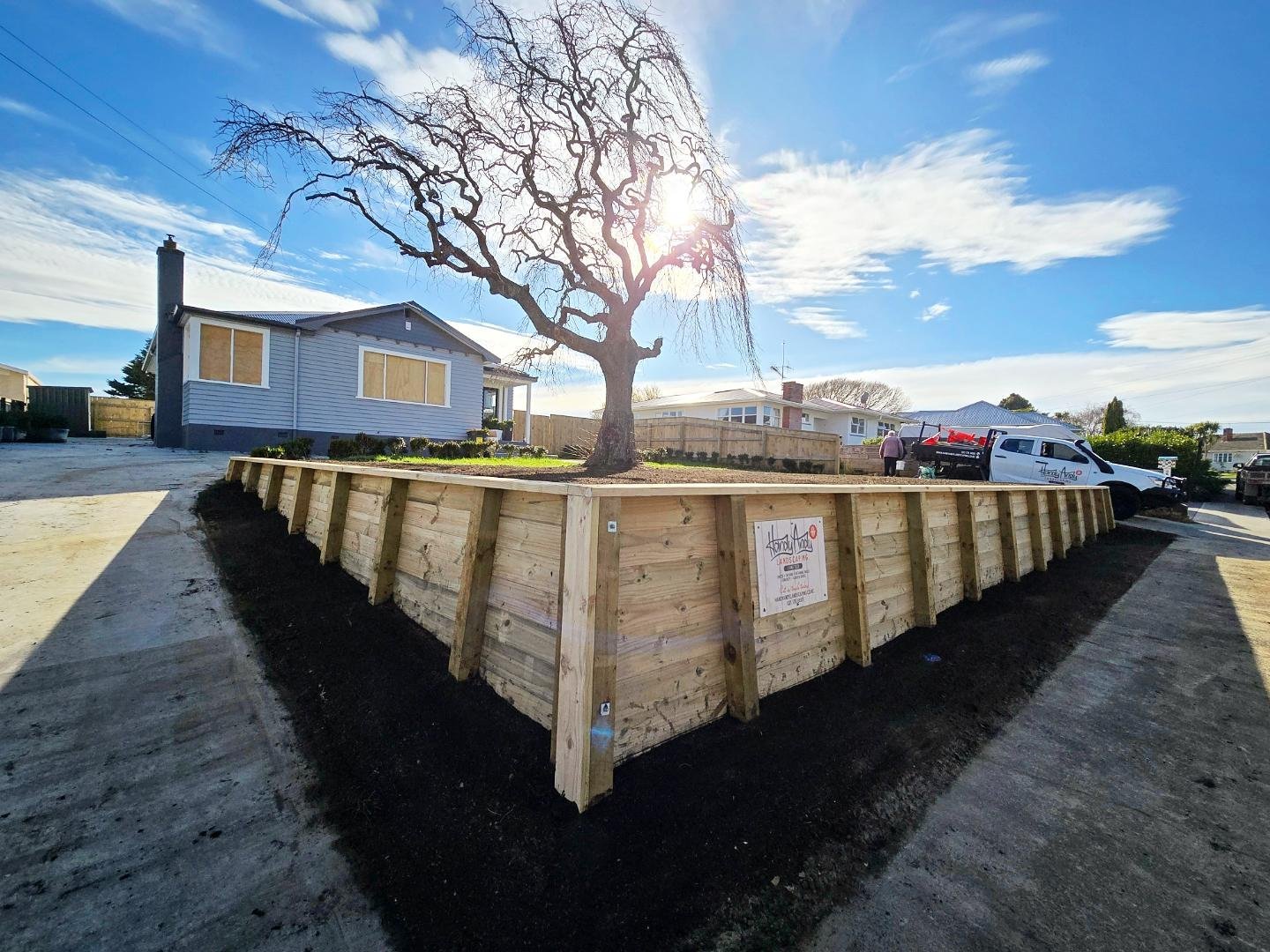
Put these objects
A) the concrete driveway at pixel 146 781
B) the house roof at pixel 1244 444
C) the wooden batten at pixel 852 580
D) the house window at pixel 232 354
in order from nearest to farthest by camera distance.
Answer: the concrete driveway at pixel 146 781, the wooden batten at pixel 852 580, the house window at pixel 232 354, the house roof at pixel 1244 444

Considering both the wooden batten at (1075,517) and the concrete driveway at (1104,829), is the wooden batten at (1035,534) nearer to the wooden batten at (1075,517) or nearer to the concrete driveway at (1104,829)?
the concrete driveway at (1104,829)

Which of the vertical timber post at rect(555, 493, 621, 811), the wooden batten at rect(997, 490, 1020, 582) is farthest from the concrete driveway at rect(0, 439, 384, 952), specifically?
the wooden batten at rect(997, 490, 1020, 582)

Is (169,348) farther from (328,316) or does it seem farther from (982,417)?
(982,417)

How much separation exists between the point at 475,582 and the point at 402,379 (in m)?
15.1

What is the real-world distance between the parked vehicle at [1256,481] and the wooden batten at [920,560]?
72.6 ft

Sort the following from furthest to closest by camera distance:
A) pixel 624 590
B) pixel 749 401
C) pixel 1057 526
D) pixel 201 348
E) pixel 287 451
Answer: pixel 749 401 < pixel 201 348 < pixel 287 451 < pixel 1057 526 < pixel 624 590

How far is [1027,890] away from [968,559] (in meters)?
3.56

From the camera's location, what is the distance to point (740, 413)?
94.6 feet

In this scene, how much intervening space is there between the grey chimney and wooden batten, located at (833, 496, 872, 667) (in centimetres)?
1751

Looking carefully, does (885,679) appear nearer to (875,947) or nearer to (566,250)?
(875,947)

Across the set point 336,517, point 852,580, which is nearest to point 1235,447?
point 852,580

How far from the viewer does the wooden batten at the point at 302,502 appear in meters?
5.79

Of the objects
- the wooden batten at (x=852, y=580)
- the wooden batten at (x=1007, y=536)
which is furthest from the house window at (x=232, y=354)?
the wooden batten at (x=1007, y=536)

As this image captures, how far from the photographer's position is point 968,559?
5.04 meters
